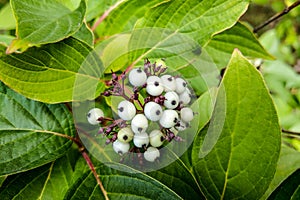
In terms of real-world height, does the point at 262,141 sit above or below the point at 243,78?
below

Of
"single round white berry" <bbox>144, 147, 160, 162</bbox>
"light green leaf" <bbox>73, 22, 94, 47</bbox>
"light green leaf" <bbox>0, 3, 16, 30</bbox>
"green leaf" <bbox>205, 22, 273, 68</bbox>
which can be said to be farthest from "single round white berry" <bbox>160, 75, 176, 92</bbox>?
"light green leaf" <bbox>0, 3, 16, 30</bbox>

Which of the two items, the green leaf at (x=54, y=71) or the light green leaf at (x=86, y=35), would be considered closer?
the green leaf at (x=54, y=71)

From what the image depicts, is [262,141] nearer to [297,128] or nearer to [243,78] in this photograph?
[243,78]

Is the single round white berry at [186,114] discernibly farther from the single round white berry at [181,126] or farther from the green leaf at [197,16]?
the green leaf at [197,16]

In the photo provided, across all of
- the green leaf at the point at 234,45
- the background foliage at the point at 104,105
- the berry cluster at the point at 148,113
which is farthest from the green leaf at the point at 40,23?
the green leaf at the point at 234,45

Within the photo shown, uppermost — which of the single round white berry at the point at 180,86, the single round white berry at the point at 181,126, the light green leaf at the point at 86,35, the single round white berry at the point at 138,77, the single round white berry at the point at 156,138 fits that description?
the light green leaf at the point at 86,35

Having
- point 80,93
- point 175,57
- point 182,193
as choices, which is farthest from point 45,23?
point 182,193

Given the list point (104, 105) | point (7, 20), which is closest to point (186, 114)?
point (104, 105)

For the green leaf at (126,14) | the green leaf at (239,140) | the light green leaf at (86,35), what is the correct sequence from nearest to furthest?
the green leaf at (239,140), the light green leaf at (86,35), the green leaf at (126,14)
